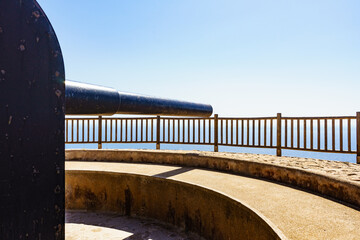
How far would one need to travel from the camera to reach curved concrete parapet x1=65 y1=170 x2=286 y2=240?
8.96 ft

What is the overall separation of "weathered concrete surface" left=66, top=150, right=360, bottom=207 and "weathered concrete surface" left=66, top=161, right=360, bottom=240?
209 millimetres

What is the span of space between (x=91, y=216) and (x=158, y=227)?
165 centimetres

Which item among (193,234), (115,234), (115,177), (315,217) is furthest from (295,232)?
(115,177)

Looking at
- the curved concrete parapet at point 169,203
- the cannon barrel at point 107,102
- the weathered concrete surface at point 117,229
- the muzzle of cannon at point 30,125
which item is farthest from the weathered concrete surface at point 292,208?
the muzzle of cannon at point 30,125

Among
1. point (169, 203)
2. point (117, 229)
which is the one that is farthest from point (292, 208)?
point (117, 229)

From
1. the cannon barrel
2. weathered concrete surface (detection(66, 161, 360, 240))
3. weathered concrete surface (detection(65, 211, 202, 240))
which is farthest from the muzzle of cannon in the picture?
weathered concrete surface (detection(65, 211, 202, 240))

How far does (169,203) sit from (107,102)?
2486 mm

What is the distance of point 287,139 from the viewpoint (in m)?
5.98

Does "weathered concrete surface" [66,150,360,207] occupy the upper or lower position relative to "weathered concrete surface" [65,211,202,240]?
upper

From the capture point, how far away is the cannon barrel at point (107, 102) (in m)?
2.03

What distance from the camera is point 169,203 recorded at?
13.6 ft

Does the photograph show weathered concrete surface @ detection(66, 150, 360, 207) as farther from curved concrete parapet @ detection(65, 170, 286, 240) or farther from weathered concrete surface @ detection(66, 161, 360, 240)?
curved concrete parapet @ detection(65, 170, 286, 240)

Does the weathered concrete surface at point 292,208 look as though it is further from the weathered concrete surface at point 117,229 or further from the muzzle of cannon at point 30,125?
the muzzle of cannon at point 30,125

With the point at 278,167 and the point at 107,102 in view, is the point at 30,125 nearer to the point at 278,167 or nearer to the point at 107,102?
the point at 107,102
